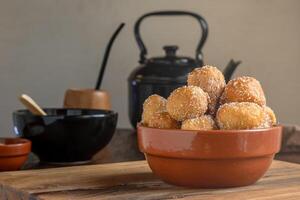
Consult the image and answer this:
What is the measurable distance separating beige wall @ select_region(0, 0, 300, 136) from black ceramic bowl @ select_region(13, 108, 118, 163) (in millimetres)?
798

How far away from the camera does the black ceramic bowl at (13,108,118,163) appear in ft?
4.16

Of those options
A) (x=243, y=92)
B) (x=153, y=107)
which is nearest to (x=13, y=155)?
(x=153, y=107)

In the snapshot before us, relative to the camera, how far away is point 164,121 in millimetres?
833

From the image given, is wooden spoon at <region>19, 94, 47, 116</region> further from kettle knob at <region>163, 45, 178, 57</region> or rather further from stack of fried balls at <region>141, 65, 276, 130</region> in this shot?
kettle knob at <region>163, 45, 178, 57</region>

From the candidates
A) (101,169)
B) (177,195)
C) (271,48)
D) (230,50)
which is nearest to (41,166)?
(101,169)

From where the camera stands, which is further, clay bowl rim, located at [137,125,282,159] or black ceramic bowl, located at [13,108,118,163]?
black ceramic bowl, located at [13,108,118,163]

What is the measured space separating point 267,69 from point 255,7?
255mm

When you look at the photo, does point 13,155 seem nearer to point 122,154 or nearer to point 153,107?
point 122,154

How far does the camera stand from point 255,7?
2.52 metres

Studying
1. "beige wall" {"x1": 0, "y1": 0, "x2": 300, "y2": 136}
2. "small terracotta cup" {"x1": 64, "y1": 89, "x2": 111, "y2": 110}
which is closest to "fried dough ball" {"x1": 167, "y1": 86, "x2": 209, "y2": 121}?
"small terracotta cup" {"x1": 64, "y1": 89, "x2": 111, "y2": 110}

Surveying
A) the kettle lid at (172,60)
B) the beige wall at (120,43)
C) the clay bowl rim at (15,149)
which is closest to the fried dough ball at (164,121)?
the clay bowl rim at (15,149)

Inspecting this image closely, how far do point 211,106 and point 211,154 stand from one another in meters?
0.07

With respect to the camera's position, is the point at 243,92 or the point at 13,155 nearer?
the point at 243,92

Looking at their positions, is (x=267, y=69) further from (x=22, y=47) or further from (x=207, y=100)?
(x=207, y=100)
